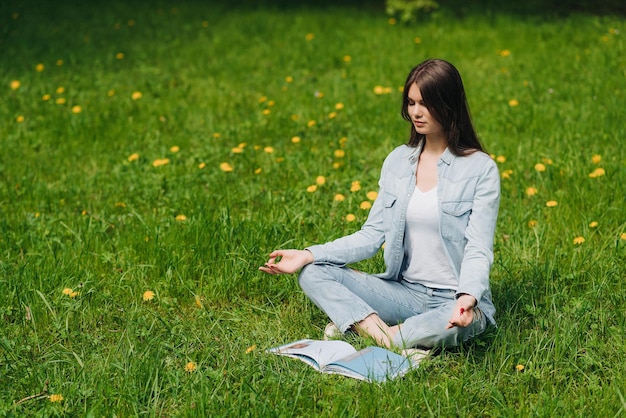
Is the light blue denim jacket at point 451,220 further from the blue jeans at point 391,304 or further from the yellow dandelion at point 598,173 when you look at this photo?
the yellow dandelion at point 598,173

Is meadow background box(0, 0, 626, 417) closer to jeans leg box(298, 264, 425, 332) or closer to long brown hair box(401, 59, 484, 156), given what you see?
jeans leg box(298, 264, 425, 332)

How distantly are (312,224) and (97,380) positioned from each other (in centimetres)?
150

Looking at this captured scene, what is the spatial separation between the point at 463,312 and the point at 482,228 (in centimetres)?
34

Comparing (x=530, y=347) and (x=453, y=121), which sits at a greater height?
(x=453, y=121)

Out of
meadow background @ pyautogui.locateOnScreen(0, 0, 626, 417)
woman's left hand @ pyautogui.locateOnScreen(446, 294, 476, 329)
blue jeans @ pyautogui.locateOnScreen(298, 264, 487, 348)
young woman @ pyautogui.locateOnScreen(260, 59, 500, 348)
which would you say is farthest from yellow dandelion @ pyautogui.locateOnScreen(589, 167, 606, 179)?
woman's left hand @ pyautogui.locateOnScreen(446, 294, 476, 329)

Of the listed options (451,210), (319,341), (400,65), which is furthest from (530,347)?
(400,65)

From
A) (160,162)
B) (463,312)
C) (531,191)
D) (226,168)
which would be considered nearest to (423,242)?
(463,312)

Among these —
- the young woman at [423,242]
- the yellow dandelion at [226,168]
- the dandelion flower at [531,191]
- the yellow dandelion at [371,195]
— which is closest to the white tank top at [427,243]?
the young woman at [423,242]

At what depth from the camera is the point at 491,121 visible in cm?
511

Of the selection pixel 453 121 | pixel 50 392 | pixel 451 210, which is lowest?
pixel 50 392

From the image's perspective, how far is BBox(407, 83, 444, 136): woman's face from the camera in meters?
2.76

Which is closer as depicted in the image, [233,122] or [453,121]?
[453,121]

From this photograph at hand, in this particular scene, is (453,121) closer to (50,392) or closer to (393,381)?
(393,381)

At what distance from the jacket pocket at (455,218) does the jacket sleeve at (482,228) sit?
23 mm
